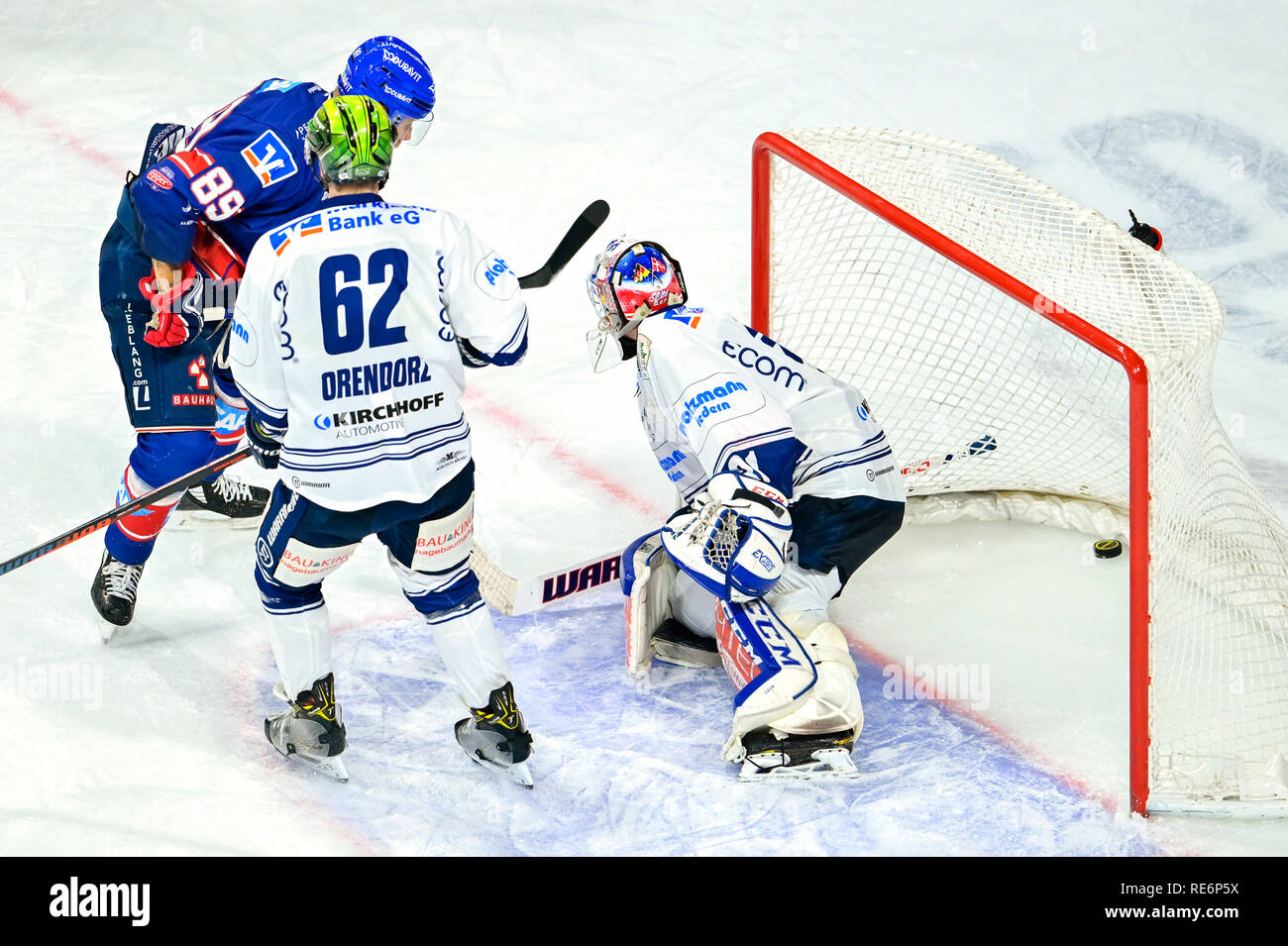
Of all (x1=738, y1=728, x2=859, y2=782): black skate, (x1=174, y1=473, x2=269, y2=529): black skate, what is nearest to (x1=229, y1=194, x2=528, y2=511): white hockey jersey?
(x1=738, y1=728, x2=859, y2=782): black skate

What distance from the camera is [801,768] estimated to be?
291 centimetres

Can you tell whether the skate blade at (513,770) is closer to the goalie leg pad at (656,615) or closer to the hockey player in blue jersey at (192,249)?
the goalie leg pad at (656,615)

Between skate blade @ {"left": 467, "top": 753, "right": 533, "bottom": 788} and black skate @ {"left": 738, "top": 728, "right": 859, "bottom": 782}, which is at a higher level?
black skate @ {"left": 738, "top": 728, "right": 859, "bottom": 782}

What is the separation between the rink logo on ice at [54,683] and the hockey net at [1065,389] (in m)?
1.72

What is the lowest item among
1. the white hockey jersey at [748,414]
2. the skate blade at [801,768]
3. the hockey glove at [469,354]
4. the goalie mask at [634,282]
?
the skate blade at [801,768]

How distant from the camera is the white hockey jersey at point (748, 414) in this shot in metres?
2.90

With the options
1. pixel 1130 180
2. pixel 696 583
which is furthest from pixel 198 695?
pixel 1130 180

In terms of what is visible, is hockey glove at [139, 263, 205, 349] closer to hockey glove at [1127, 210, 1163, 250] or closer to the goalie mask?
the goalie mask

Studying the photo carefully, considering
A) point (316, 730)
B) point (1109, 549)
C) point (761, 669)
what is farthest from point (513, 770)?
point (1109, 549)

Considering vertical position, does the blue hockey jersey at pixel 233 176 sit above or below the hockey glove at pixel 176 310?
above

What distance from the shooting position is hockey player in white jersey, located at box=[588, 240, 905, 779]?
2.90 meters

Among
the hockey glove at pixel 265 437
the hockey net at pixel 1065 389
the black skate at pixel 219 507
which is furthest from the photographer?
the black skate at pixel 219 507

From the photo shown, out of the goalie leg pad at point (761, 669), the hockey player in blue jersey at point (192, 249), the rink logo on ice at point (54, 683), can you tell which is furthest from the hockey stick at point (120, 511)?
the goalie leg pad at point (761, 669)

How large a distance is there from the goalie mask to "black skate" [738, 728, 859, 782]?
85 cm
